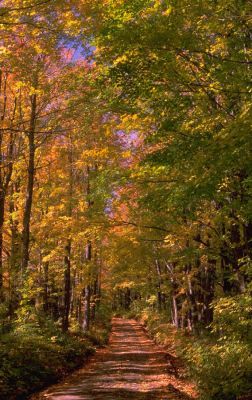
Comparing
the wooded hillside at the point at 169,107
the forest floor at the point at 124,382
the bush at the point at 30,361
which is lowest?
the forest floor at the point at 124,382

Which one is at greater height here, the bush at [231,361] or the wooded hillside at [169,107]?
the wooded hillside at [169,107]

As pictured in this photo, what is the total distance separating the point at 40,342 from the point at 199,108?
9524 millimetres

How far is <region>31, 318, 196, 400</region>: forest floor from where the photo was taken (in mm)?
10977

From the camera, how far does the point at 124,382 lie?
13328 mm

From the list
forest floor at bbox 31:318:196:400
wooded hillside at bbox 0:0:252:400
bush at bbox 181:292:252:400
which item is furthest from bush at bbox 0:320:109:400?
bush at bbox 181:292:252:400

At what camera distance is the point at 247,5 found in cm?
846

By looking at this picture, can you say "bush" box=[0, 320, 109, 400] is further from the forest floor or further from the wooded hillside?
the forest floor

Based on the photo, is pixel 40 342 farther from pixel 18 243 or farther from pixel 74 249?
pixel 74 249

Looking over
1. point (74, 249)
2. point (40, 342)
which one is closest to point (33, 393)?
point (40, 342)

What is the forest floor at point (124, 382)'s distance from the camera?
11.0 m

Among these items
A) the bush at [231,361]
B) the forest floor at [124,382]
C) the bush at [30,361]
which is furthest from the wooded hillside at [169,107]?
the forest floor at [124,382]

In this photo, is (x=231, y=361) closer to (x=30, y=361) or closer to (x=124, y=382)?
(x=124, y=382)

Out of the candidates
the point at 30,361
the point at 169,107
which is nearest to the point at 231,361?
the point at 30,361

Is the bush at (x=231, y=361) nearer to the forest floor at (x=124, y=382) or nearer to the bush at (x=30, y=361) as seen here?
the forest floor at (x=124, y=382)
